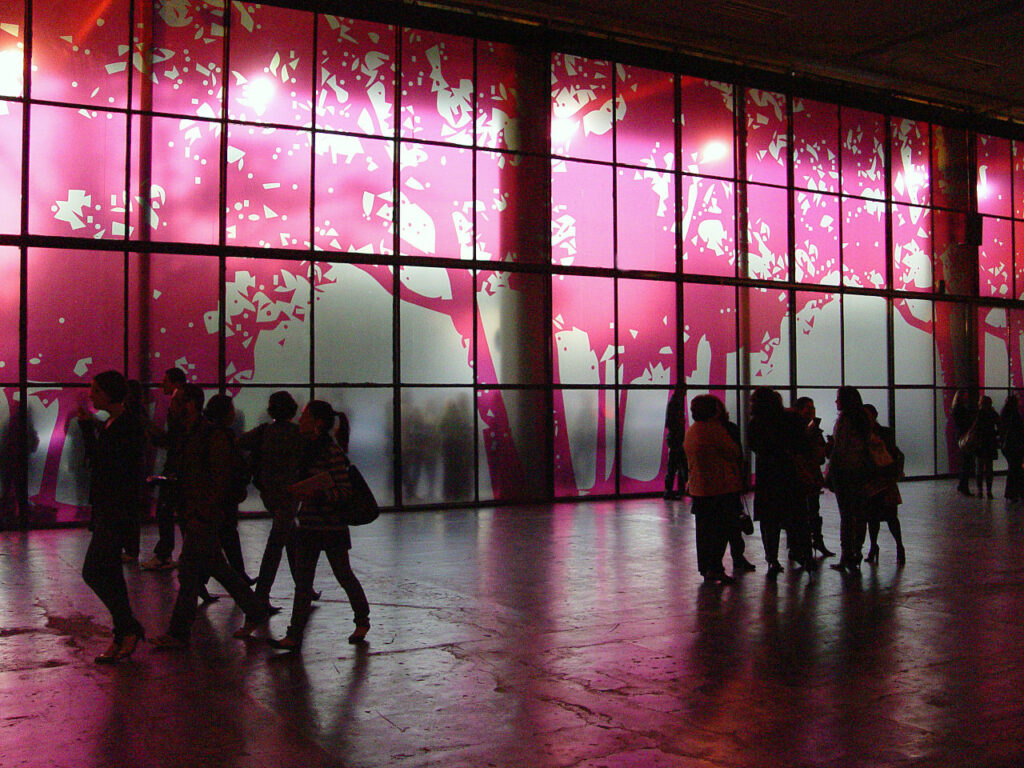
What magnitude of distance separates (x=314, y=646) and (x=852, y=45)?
1611cm

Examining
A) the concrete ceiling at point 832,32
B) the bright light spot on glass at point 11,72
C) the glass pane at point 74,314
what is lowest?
the glass pane at point 74,314

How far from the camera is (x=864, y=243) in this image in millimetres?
20875

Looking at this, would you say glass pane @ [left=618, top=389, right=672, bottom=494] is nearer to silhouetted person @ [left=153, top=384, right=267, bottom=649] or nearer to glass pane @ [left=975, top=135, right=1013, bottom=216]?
glass pane @ [left=975, top=135, right=1013, bottom=216]

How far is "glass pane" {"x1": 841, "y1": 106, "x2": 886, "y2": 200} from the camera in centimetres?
2075

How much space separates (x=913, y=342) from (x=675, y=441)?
7.70 metres

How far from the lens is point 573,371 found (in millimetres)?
17016

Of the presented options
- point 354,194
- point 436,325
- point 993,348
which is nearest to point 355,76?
point 354,194

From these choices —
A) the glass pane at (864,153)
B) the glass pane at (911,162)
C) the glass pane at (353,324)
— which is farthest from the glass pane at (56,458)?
the glass pane at (911,162)

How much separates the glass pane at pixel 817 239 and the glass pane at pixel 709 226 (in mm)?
1728

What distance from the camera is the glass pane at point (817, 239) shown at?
65.6 feet

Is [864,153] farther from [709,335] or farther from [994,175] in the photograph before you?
[709,335]

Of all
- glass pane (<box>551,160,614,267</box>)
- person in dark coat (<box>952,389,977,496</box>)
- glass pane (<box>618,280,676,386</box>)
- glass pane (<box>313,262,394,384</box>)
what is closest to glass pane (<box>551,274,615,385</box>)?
glass pane (<box>618,280,676,386</box>)

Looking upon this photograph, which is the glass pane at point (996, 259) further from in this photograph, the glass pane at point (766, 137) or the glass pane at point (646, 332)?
Result: the glass pane at point (646, 332)

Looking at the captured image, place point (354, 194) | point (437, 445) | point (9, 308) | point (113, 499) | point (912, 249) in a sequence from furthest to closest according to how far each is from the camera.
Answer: point (912, 249)
point (437, 445)
point (354, 194)
point (9, 308)
point (113, 499)
